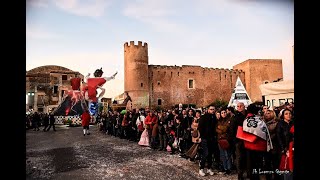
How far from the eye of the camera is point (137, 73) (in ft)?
141

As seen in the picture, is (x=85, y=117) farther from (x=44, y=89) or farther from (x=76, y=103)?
(x=44, y=89)

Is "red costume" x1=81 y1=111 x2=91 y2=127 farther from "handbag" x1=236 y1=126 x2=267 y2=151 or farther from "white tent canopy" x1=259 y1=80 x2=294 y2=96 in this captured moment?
A: "handbag" x1=236 y1=126 x2=267 y2=151

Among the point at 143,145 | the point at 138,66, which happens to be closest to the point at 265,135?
the point at 143,145

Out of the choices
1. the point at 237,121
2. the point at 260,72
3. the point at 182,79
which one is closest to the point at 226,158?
the point at 237,121

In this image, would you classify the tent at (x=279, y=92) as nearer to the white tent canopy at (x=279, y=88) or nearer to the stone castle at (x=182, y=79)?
the white tent canopy at (x=279, y=88)

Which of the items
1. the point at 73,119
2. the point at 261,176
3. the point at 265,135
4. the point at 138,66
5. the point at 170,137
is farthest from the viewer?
the point at 138,66

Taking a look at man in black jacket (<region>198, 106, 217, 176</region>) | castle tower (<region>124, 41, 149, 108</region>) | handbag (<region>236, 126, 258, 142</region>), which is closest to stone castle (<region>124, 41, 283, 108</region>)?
castle tower (<region>124, 41, 149, 108</region>)

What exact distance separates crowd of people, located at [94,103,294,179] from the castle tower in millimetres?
32307

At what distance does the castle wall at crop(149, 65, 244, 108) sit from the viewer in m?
44.6

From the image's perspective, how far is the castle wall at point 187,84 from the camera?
44.6 meters

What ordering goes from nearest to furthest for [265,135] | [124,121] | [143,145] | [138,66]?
[265,135] → [143,145] → [124,121] → [138,66]
